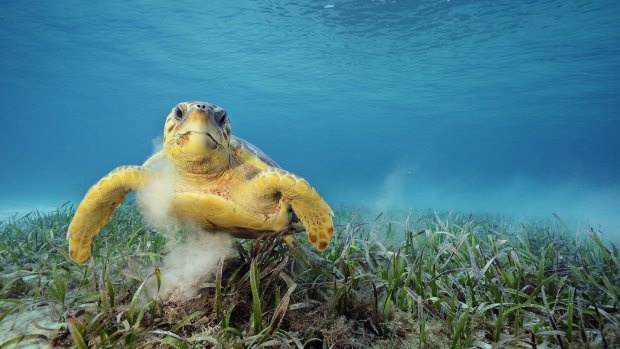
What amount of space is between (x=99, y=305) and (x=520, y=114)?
4108 cm

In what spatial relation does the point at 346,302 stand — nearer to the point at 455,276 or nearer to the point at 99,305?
the point at 455,276

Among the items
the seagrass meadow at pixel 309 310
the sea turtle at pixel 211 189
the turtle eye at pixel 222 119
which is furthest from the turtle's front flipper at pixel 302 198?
the turtle eye at pixel 222 119

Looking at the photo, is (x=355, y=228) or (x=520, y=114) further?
(x=520, y=114)

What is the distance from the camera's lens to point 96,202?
2.91 m

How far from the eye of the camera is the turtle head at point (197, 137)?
260 centimetres

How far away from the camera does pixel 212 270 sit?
248 cm

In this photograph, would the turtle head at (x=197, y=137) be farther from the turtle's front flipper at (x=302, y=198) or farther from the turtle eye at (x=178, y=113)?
the turtle's front flipper at (x=302, y=198)

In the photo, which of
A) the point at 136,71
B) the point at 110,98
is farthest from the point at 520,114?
the point at 110,98

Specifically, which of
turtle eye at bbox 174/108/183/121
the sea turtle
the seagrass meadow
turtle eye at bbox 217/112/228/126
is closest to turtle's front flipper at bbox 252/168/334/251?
the sea turtle

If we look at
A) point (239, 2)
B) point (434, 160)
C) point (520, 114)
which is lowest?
point (434, 160)

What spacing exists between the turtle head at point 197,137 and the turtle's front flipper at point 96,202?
436 millimetres

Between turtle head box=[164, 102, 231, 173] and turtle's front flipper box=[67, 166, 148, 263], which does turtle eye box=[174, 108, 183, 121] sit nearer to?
turtle head box=[164, 102, 231, 173]

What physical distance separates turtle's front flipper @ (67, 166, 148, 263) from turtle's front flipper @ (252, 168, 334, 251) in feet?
3.53

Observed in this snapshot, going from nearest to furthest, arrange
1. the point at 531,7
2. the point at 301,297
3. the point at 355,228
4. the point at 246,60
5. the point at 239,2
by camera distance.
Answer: the point at 301,297, the point at 355,228, the point at 531,7, the point at 239,2, the point at 246,60
